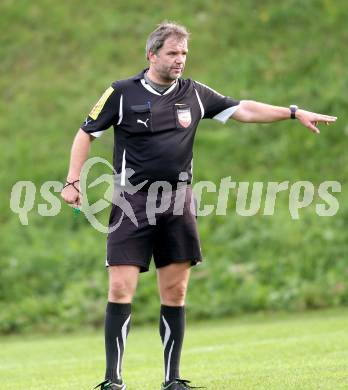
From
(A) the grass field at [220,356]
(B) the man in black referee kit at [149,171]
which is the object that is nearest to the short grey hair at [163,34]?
(B) the man in black referee kit at [149,171]

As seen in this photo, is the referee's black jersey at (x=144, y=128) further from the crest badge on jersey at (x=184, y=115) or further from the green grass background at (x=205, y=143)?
the green grass background at (x=205, y=143)

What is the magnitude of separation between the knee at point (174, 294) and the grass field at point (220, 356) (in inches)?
23.5

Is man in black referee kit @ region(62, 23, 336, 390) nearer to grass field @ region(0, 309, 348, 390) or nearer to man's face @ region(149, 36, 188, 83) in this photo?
man's face @ region(149, 36, 188, 83)

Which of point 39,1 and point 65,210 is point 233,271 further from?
point 39,1

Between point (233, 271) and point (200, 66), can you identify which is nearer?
point (233, 271)

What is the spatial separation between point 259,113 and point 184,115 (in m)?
0.62

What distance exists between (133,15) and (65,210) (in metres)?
5.24

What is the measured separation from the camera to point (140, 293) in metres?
13.6

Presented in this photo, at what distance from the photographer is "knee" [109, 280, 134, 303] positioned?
6.03 m

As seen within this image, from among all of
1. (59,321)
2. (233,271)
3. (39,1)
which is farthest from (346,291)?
(39,1)

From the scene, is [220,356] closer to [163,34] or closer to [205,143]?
[163,34]

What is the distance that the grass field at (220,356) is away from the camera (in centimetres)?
659

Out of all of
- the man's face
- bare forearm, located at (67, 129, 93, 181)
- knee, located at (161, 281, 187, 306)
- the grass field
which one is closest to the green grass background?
the grass field

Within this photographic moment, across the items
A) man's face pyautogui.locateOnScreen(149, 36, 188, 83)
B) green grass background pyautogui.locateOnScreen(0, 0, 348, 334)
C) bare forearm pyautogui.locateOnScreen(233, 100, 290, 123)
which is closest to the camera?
man's face pyautogui.locateOnScreen(149, 36, 188, 83)
